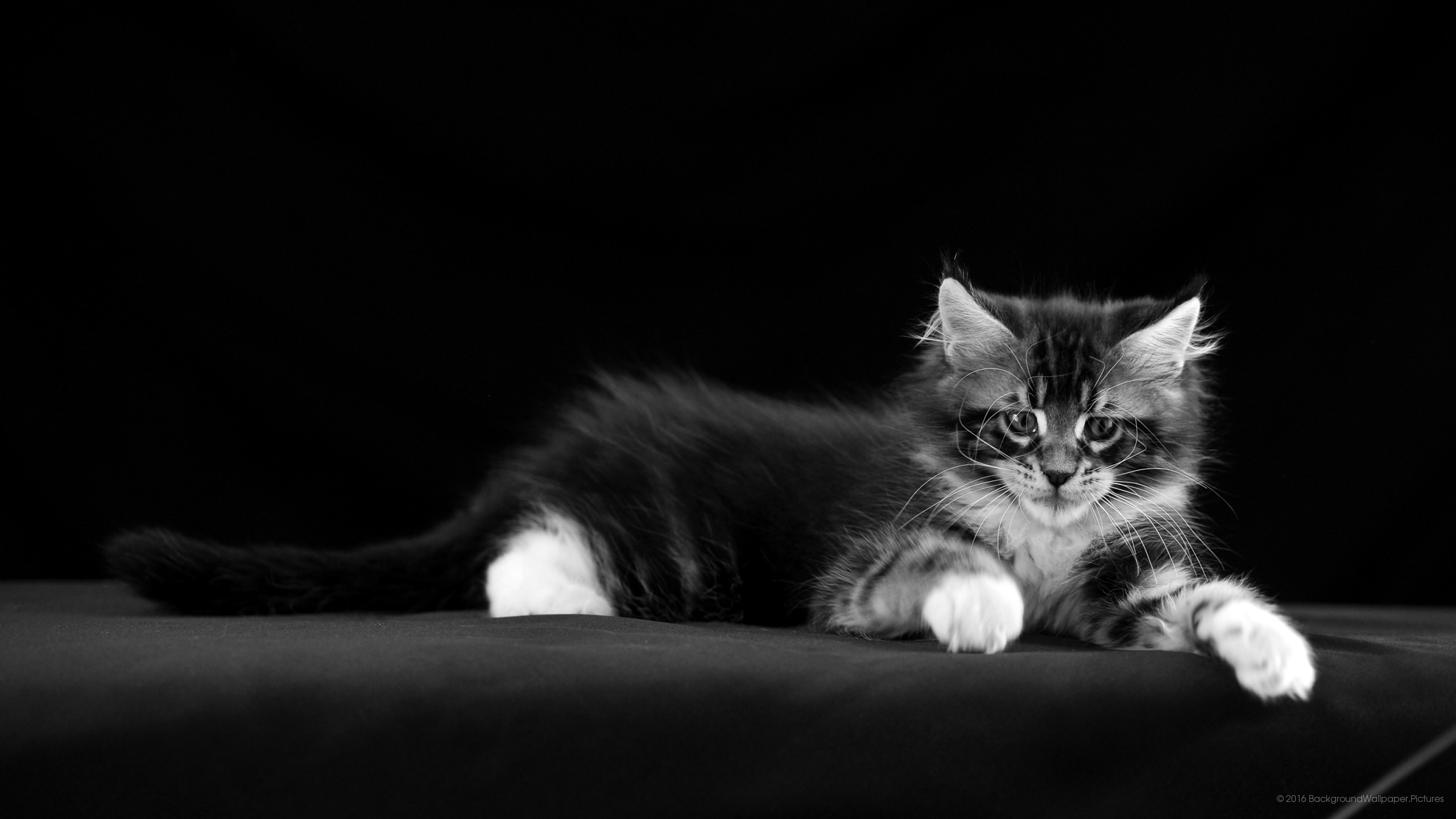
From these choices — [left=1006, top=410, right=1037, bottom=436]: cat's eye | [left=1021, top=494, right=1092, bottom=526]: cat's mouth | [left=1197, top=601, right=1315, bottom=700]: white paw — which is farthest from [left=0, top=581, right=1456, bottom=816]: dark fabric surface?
[left=1006, top=410, right=1037, bottom=436]: cat's eye

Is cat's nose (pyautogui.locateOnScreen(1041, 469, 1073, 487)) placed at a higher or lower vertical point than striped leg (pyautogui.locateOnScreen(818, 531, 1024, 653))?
higher

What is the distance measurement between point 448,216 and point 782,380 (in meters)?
0.94

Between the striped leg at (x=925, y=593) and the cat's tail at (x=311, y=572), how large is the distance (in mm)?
756

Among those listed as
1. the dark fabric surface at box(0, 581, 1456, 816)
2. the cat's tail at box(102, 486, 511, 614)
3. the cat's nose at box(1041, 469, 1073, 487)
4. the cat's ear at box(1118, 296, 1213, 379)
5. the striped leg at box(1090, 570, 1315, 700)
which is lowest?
the dark fabric surface at box(0, 581, 1456, 816)

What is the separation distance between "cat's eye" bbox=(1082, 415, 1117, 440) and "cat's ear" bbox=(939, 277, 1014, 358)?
0.19 m

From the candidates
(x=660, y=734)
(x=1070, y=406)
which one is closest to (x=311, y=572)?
(x=660, y=734)

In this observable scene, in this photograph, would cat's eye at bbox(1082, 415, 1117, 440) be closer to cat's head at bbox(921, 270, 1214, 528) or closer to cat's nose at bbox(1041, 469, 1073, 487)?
cat's head at bbox(921, 270, 1214, 528)

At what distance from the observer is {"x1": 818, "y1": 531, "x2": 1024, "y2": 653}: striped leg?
1.65m

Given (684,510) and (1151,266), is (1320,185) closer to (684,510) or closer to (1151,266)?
(1151,266)

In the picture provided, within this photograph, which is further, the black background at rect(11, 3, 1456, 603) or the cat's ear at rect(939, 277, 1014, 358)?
the black background at rect(11, 3, 1456, 603)

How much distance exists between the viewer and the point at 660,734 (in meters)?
1.41

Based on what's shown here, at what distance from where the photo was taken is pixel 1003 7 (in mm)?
2867

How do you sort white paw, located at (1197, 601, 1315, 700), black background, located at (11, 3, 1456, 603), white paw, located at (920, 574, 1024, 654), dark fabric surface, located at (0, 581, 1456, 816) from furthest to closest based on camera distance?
black background, located at (11, 3, 1456, 603) → white paw, located at (920, 574, 1024, 654) → white paw, located at (1197, 601, 1315, 700) → dark fabric surface, located at (0, 581, 1456, 816)

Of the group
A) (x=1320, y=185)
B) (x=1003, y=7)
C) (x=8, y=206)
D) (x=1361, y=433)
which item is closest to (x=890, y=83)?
(x=1003, y=7)
